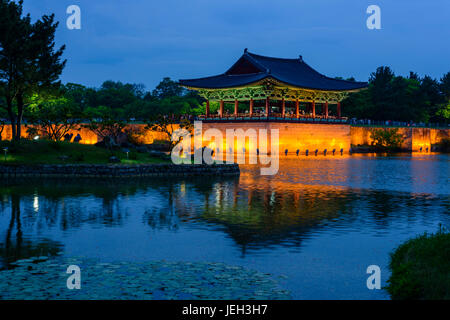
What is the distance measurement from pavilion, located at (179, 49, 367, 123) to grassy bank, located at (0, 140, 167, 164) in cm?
2688

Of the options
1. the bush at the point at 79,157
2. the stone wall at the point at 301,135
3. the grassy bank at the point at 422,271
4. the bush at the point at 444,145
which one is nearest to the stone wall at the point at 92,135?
the stone wall at the point at 301,135

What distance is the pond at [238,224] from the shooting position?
11969mm

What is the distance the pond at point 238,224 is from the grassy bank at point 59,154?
183 inches

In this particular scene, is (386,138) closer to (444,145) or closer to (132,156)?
(444,145)

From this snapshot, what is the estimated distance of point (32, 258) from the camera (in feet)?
39.9

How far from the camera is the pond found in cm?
1197

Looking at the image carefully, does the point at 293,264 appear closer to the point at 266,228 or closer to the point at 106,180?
the point at 266,228

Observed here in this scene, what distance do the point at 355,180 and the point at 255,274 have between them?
75.5 feet

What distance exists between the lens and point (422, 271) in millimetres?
9328

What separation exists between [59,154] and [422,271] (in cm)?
3096

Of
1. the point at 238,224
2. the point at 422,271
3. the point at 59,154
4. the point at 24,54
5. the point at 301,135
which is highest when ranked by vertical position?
the point at 24,54

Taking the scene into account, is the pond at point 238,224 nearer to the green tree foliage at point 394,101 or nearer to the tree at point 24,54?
the tree at point 24,54

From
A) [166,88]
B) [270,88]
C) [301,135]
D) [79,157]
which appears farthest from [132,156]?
[166,88]
